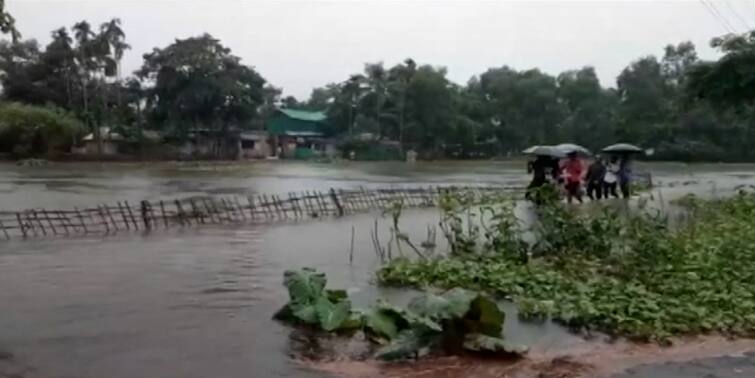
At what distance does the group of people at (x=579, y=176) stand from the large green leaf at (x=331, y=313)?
44.8ft

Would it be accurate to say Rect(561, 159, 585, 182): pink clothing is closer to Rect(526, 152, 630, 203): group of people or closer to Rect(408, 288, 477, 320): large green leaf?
Rect(526, 152, 630, 203): group of people

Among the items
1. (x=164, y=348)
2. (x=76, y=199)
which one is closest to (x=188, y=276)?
(x=164, y=348)

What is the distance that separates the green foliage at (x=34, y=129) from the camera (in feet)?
191

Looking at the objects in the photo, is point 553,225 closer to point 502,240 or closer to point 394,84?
point 502,240

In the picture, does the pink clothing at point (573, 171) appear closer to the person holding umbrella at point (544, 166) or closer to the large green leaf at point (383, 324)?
the person holding umbrella at point (544, 166)

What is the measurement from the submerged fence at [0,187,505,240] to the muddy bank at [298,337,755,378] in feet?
32.8

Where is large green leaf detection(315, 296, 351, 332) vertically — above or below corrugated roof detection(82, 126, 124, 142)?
below

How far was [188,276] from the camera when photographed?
12641mm

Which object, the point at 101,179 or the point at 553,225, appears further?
the point at 101,179

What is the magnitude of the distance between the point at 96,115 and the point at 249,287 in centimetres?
6037

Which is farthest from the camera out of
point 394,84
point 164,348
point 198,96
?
point 394,84

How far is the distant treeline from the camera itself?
219 ft

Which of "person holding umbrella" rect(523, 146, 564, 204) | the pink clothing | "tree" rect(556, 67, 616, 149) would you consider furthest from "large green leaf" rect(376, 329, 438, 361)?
"tree" rect(556, 67, 616, 149)

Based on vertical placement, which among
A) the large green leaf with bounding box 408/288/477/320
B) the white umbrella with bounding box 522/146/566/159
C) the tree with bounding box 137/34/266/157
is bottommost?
the large green leaf with bounding box 408/288/477/320
